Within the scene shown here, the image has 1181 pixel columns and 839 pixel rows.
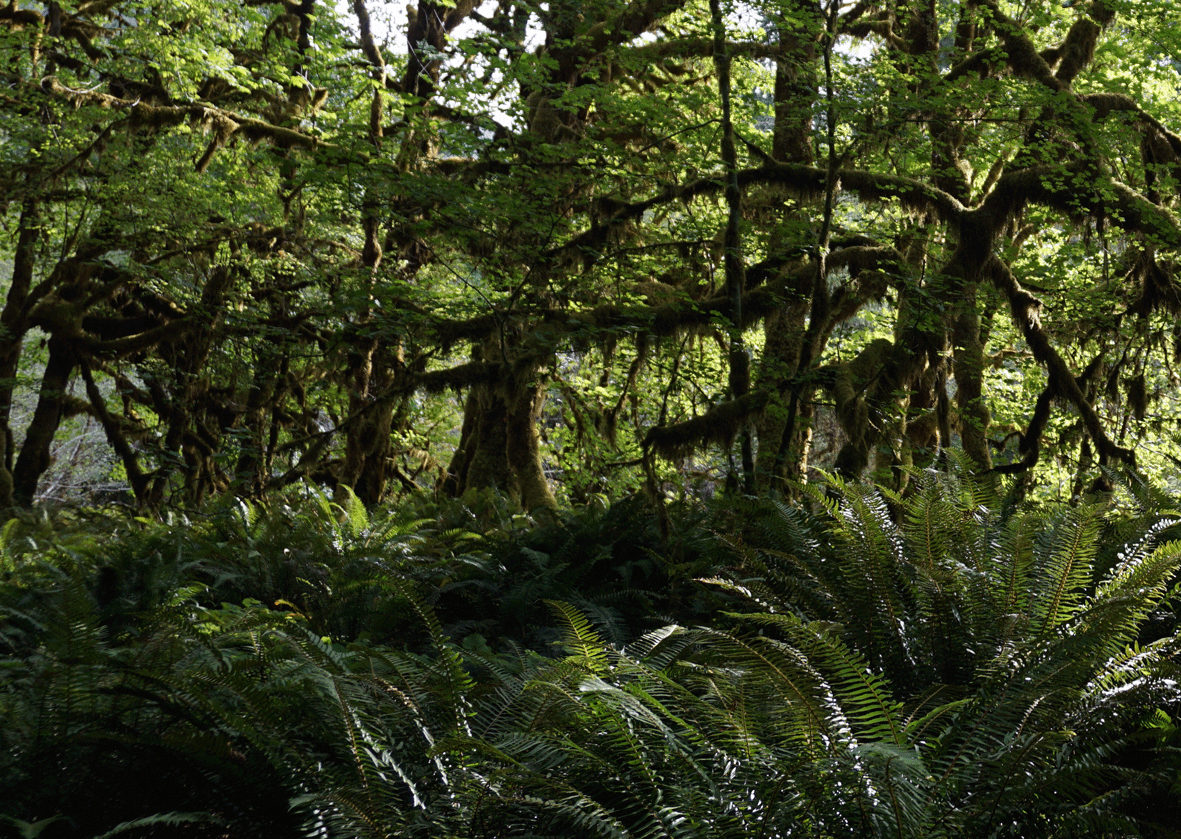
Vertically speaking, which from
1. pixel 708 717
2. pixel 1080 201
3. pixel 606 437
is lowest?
pixel 708 717

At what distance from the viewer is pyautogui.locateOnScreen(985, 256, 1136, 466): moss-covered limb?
6254 millimetres

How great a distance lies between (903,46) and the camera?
9.04 m

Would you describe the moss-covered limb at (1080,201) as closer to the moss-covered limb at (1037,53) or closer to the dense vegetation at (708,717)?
the moss-covered limb at (1037,53)

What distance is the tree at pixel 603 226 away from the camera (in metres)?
6.34

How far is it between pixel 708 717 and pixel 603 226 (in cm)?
638

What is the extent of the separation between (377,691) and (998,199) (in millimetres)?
6207

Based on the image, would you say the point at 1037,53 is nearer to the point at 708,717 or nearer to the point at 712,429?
the point at 712,429

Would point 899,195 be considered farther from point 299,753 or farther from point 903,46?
point 299,753

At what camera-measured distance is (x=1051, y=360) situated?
21.8 feet

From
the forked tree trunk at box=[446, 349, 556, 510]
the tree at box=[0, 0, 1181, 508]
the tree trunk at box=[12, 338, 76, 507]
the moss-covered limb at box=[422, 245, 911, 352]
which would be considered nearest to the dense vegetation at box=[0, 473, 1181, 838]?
the tree at box=[0, 0, 1181, 508]

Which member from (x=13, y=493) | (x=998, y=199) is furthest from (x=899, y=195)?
(x=13, y=493)

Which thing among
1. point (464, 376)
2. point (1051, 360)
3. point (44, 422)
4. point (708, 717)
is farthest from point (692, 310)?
point (44, 422)

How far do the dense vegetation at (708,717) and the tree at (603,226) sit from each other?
273 cm

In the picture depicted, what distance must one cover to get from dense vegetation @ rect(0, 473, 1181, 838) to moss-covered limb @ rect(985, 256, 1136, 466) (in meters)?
2.82
